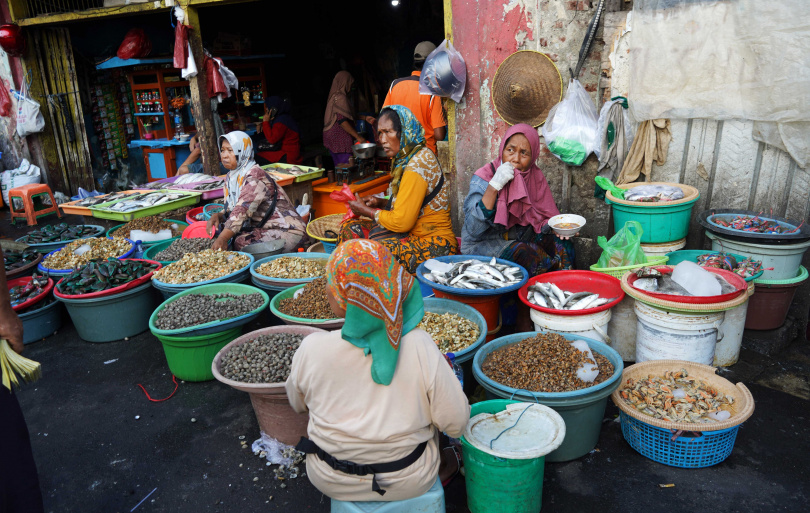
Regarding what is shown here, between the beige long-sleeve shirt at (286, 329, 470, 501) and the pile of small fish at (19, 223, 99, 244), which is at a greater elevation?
the beige long-sleeve shirt at (286, 329, 470, 501)

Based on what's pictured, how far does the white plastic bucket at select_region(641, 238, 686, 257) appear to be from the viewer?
4195 millimetres

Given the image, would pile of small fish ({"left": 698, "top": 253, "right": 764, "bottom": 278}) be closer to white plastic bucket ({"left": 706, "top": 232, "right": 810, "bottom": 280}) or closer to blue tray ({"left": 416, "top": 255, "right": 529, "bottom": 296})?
white plastic bucket ({"left": 706, "top": 232, "right": 810, "bottom": 280})

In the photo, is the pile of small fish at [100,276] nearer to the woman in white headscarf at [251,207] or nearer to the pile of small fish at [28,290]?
the pile of small fish at [28,290]

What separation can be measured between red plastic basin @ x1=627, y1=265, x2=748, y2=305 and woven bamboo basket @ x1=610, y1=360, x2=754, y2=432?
0.37 metres

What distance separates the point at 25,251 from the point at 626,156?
5943 mm

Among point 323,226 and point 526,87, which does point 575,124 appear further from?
point 323,226

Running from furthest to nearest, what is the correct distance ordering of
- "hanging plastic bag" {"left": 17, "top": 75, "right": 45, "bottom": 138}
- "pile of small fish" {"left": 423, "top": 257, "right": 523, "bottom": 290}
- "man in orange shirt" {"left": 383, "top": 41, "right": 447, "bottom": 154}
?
"hanging plastic bag" {"left": 17, "top": 75, "right": 45, "bottom": 138}, "man in orange shirt" {"left": 383, "top": 41, "right": 447, "bottom": 154}, "pile of small fish" {"left": 423, "top": 257, "right": 523, "bottom": 290}

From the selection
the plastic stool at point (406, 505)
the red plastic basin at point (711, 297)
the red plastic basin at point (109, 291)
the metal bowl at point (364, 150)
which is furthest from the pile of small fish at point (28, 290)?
the red plastic basin at point (711, 297)

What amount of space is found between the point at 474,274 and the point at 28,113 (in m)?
9.08

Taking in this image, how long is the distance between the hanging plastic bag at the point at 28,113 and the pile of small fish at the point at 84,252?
5161 mm

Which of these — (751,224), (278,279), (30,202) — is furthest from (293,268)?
(30,202)

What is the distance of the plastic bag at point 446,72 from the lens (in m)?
5.08

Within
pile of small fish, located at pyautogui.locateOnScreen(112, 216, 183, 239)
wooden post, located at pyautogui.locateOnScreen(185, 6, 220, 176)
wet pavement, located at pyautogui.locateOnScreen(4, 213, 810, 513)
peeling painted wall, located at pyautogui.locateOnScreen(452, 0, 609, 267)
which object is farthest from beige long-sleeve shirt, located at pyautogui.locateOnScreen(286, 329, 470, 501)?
wooden post, located at pyautogui.locateOnScreen(185, 6, 220, 176)

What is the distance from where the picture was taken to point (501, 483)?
2576mm
